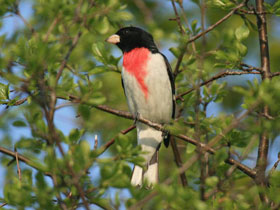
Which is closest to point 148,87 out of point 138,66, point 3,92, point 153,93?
point 153,93

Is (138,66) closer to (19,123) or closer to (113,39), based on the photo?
(113,39)

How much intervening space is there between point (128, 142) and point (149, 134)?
2858 millimetres

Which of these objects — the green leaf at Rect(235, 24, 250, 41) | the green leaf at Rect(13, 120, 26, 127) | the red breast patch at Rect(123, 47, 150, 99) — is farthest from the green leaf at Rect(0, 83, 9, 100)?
the green leaf at Rect(235, 24, 250, 41)

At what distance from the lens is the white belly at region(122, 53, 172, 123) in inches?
195

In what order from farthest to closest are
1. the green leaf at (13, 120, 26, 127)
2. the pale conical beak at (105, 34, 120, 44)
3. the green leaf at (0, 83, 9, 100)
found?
1. the pale conical beak at (105, 34, 120, 44)
2. the green leaf at (0, 83, 9, 100)
3. the green leaf at (13, 120, 26, 127)

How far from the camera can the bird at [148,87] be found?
16.2 feet

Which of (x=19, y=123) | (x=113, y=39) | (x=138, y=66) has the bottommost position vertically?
(x=19, y=123)

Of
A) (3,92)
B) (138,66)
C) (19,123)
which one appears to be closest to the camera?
(19,123)

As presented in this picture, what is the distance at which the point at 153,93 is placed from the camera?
5043mm

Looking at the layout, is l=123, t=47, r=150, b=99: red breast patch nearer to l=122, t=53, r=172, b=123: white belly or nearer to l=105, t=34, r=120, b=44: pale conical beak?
l=122, t=53, r=172, b=123: white belly

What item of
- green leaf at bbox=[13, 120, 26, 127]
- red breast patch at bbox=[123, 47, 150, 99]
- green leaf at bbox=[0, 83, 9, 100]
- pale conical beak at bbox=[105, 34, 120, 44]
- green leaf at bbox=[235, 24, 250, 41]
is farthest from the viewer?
pale conical beak at bbox=[105, 34, 120, 44]

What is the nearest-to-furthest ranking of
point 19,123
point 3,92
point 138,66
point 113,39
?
point 19,123
point 3,92
point 138,66
point 113,39

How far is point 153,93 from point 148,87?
10 cm

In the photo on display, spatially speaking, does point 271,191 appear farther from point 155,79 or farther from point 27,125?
point 155,79
